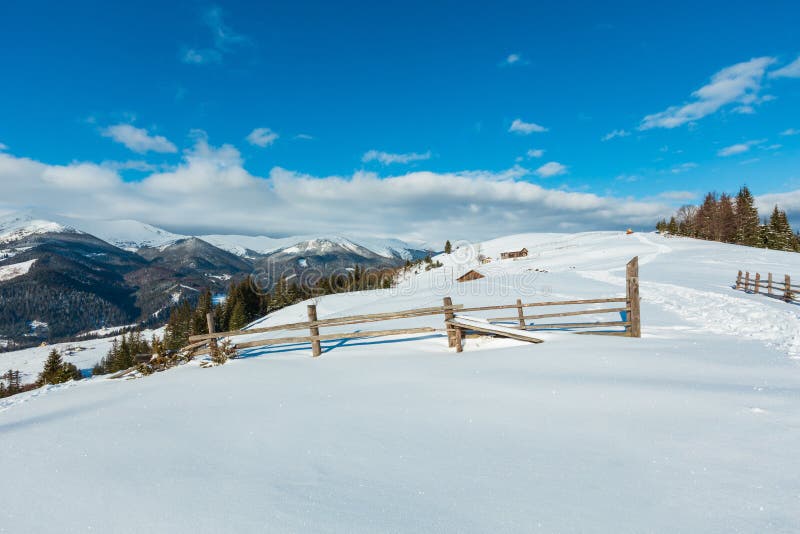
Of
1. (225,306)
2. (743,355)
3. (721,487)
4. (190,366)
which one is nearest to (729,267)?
(743,355)

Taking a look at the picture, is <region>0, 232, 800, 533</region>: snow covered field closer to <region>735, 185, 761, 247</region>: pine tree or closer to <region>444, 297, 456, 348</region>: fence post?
<region>444, 297, 456, 348</region>: fence post

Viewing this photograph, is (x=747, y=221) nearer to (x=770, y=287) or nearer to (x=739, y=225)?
(x=739, y=225)

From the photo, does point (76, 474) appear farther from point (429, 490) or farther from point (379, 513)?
point (429, 490)

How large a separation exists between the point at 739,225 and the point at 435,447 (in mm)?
94207

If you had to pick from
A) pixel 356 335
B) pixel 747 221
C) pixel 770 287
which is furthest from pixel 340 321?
pixel 747 221

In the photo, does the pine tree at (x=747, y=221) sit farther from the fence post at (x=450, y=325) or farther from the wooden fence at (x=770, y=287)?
the fence post at (x=450, y=325)

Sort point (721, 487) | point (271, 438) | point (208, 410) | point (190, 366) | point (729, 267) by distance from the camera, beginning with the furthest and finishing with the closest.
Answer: point (729, 267) → point (190, 366) → point (208, 410) → point (271, 438) → point (721, 487)

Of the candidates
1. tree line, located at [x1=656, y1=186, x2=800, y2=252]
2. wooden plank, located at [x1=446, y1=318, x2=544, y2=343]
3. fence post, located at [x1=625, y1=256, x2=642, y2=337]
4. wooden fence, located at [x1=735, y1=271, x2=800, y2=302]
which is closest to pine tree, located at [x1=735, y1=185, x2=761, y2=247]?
tree line, located at [x1=656, y1=186, x2=800, y2=252]

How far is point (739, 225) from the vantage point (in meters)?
70.4

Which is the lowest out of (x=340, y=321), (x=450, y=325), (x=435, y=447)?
(x=435, y=447)

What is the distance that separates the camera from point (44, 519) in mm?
3646

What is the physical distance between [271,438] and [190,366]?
748 centimetres

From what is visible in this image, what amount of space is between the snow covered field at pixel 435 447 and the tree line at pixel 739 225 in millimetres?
77434

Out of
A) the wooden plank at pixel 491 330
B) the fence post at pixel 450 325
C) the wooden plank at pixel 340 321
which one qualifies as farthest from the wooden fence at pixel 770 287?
the fence post at pixel 450 325
